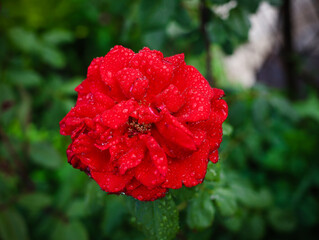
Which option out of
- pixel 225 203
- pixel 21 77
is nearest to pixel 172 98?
pixel 225 203

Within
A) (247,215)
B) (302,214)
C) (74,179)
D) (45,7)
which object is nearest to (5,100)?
(74,179)

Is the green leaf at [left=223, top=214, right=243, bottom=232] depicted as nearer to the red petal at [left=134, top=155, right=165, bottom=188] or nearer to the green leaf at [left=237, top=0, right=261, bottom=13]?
the red petal at [left=134, top=155, right=165, bottom=188]

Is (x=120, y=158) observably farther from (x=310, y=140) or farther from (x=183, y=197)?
(x=310, y=140)

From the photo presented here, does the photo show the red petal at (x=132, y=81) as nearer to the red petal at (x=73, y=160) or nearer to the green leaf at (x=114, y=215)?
the red petal at (x=73, y=160)

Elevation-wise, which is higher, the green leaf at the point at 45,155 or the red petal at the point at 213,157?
the red petal at the point at 213,157

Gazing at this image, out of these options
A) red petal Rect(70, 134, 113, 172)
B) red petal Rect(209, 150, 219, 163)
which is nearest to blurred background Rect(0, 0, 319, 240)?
red petal Rect(209, 150, 219, 163)

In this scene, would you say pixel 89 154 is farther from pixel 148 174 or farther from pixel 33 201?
pixel 33 201

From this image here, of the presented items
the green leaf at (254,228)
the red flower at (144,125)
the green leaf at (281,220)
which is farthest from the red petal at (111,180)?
the green leaf at (281,220)
